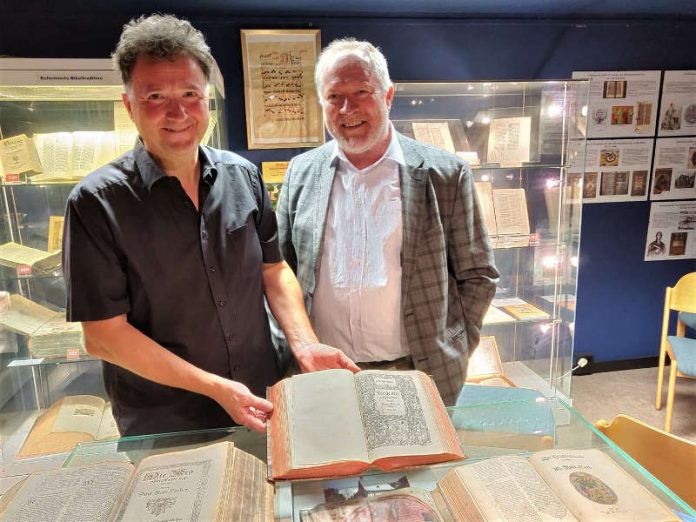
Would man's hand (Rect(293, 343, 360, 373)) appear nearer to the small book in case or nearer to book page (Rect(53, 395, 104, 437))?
book page (Rect(53, 395, 104, 437))

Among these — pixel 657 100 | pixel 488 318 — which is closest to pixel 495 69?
pixel 657 100

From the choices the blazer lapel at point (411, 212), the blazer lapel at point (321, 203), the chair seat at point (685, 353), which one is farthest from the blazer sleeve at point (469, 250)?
the chair seat at point (685, 353)

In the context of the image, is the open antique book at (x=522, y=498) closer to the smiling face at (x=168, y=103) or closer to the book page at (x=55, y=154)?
the smiling face at (x=168, y=103)

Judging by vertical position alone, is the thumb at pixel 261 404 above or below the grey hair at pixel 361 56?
below

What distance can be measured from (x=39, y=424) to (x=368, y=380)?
2.04 metres

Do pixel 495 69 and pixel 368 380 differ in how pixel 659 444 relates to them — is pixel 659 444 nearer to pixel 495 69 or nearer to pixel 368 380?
pixel 368 380

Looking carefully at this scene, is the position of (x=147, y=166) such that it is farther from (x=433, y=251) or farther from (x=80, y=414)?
(x=80, y=414)

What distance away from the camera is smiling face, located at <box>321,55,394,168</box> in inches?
67.4

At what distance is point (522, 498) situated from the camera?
0.81 meters

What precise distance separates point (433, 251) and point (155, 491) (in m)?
1.20

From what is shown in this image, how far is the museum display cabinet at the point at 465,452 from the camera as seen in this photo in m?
0.85

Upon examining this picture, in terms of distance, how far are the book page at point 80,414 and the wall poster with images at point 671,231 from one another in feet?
13.0

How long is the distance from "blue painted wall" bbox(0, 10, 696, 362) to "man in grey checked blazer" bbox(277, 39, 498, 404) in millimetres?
1308

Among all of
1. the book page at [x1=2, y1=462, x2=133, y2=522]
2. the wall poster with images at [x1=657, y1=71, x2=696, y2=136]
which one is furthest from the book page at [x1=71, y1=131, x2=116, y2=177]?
the wall poster with images at [x1=657, y1=71, x2=696, y2=136]
